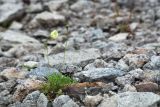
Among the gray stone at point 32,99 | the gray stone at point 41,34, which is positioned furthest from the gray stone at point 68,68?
the gray stone at point 41,34

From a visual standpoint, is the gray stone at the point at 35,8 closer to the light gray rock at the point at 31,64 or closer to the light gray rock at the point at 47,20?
the light gray rock at the point at 47,20

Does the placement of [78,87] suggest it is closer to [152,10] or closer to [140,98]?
[140,98]

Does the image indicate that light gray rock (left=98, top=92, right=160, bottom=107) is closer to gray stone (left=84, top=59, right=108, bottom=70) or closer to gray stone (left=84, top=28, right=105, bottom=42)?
gray stone (left=84, top=59, right=108, bottom=70)

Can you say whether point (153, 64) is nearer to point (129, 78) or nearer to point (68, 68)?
point (129, 78)

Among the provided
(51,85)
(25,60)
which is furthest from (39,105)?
(25,60)

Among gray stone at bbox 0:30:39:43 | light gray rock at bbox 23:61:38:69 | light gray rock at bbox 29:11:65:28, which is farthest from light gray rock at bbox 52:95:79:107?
light gray rock at bbox 29:11:65:28

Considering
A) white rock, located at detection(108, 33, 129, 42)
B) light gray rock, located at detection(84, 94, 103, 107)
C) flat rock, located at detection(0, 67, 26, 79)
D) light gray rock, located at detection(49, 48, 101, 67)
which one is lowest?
white rock, located at detection(108, 33, 129, 42)
